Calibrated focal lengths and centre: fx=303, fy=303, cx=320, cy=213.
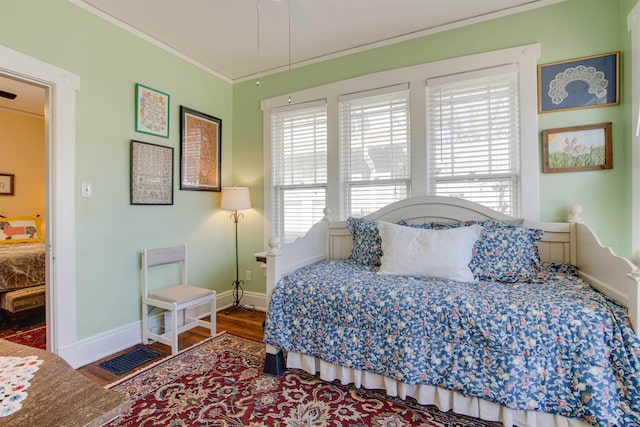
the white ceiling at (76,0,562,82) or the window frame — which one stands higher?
the white ceiling at (76,0,562,82)

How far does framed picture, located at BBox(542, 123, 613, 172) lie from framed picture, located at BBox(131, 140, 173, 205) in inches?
125

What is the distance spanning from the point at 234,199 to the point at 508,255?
2.48 meters

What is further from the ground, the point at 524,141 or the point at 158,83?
the point at 158,83

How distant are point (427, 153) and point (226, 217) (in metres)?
2.31

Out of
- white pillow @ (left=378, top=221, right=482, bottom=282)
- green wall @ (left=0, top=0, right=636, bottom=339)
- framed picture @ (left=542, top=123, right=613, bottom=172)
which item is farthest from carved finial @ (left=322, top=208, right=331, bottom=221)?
framed picture @ (left=542, top=123, right=613, bottom=172)

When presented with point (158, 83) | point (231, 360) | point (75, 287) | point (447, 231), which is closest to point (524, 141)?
point (447, 231)

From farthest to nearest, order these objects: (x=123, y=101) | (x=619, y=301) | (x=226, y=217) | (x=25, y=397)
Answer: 1. (x=226, y=217)
2. (x=123, y=101)
3. (x=619, y=301)
4. (x=25, y=397)

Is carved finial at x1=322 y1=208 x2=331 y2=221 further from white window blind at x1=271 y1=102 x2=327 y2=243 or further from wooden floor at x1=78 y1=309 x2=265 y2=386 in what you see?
wooden floor at x1=78 y1=309 x2=265 y2=386

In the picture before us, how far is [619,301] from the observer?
147 centimetres

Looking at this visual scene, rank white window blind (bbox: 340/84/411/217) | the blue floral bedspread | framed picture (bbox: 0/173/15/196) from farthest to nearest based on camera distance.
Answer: framed picture (bbox: 0/173/15/196) < white window blind (bbox: 340/84/411/217) < the blue floral bedspread

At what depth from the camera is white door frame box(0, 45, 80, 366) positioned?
6.91 feet

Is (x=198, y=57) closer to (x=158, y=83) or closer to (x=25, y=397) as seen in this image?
(x=158, y=83)

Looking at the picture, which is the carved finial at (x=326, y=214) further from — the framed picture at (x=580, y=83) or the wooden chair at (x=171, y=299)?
the framed picture at (x=580, y=83)

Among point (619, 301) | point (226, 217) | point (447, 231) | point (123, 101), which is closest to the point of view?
point (619, 301)
